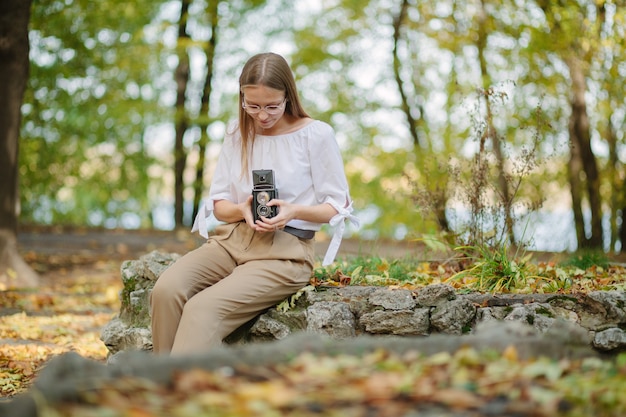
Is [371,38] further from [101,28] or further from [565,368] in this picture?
[565,368]

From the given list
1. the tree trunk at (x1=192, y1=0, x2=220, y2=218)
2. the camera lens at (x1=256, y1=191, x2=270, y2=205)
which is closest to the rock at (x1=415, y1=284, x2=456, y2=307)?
the camera lens at (x1=256, y1=191, x2=270, y2=205)

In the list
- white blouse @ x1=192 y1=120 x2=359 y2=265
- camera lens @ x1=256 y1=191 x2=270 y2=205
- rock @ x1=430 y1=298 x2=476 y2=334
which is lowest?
rock @ x1=430 y1=298 x2=476 y2=334

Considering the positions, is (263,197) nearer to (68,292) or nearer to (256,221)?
(256,221)

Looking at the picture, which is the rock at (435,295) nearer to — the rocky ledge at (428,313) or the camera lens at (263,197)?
the rocky ledge at (428,313)

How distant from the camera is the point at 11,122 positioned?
7.65 metres

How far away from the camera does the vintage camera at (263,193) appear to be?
359cm

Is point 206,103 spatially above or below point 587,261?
above

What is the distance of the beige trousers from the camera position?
3.33 meters

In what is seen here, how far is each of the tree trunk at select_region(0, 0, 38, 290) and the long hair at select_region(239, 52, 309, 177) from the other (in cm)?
450

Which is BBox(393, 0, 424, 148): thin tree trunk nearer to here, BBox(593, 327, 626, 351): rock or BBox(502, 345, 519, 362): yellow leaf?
BBox(593, 327, 626, 351): rock

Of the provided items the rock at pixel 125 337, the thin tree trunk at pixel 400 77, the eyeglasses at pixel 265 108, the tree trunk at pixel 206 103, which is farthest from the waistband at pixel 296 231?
the thin tree trunk at pixel 400 77

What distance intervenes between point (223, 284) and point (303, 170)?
0.77m

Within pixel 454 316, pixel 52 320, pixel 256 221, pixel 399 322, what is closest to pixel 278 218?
pixel 256 221

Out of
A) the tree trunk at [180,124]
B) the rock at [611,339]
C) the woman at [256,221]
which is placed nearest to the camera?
Result: the woman at [256,221]
